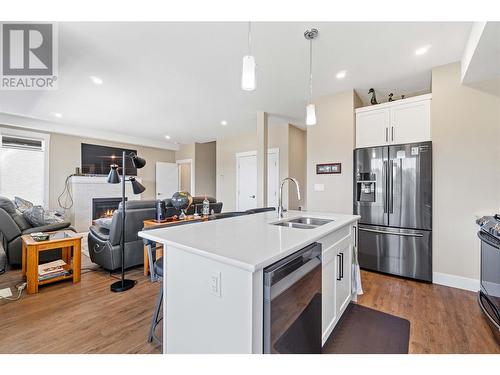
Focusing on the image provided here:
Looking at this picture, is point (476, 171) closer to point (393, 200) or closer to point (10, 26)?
point (393, 200)

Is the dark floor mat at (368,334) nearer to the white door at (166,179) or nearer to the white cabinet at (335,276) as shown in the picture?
the white cabinet at (335,276)

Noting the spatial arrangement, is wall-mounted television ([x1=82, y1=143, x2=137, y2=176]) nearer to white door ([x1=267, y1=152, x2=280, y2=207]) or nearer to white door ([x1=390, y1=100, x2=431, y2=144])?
white door ([x1=267, y1=152, x2=280, y2=207])

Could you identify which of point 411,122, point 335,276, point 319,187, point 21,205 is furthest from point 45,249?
point 411,122

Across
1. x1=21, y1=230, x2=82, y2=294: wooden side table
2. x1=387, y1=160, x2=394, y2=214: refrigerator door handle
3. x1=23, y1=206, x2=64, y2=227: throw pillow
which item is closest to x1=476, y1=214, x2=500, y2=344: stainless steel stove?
x1=387, y1=160, x2=394, y2=214: refrigerator door handle

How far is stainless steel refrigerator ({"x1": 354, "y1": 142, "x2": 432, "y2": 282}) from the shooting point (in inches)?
110

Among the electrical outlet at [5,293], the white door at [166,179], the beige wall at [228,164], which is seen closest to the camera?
the electrical outlet at [5,293]

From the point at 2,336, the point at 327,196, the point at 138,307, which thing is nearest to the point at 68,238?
the point at 2,336

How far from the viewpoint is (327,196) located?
144 inches

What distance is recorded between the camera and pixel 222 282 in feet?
3.25

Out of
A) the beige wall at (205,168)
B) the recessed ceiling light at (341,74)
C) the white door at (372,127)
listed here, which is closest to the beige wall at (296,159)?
the white door at (372,127)

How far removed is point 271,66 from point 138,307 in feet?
10.0

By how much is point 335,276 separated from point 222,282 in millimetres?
1076

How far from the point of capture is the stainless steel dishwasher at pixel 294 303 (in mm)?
942

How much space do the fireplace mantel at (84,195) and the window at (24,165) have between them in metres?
0.56
